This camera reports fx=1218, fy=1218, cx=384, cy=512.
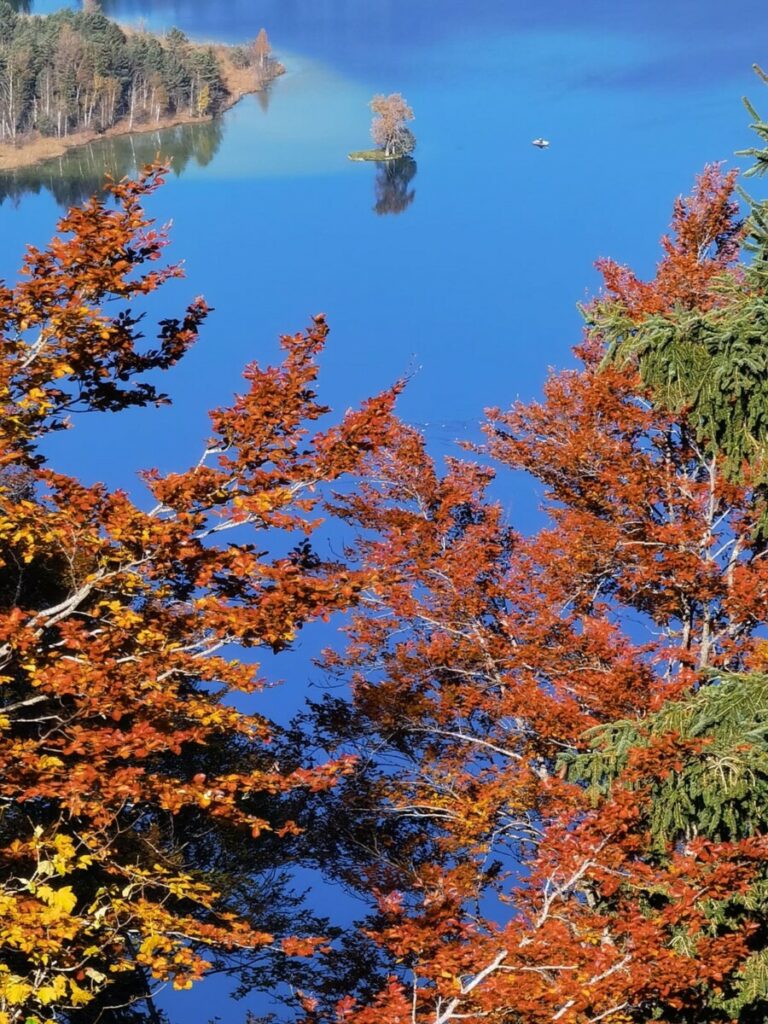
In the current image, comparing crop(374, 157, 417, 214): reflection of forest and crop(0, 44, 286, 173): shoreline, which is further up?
crop(0, 44, 286, 173): shoreline

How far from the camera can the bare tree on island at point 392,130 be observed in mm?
67188

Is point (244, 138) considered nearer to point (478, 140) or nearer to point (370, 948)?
point (478, 140)

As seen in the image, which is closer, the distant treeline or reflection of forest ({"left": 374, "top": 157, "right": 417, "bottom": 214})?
reflection of forest ({"left": 374, "top": 157, "right": 417, "bottom": 214})

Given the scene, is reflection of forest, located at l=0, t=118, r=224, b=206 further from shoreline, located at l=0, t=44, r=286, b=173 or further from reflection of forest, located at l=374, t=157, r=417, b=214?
reflection of forest, located at l=374, t=157, r=417, b=214

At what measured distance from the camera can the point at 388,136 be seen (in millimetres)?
67188

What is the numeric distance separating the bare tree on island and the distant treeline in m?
9.95

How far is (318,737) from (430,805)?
1.98 meters

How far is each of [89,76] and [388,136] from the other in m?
16.2

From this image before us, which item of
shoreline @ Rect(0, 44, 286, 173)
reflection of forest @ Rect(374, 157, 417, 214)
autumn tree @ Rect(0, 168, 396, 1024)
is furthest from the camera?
shoreline @ Rect(0, 44, 286, 173)

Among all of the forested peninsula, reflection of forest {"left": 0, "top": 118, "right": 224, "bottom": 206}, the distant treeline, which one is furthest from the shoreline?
reflection of forest {"left": 0, "top": 118, "right": 224, "bottom": 206}

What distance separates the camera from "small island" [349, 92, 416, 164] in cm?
6700

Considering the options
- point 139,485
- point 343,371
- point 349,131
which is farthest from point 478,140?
point 139,485

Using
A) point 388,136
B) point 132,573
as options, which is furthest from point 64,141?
point 132,573

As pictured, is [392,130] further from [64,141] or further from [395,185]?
[64,141]
